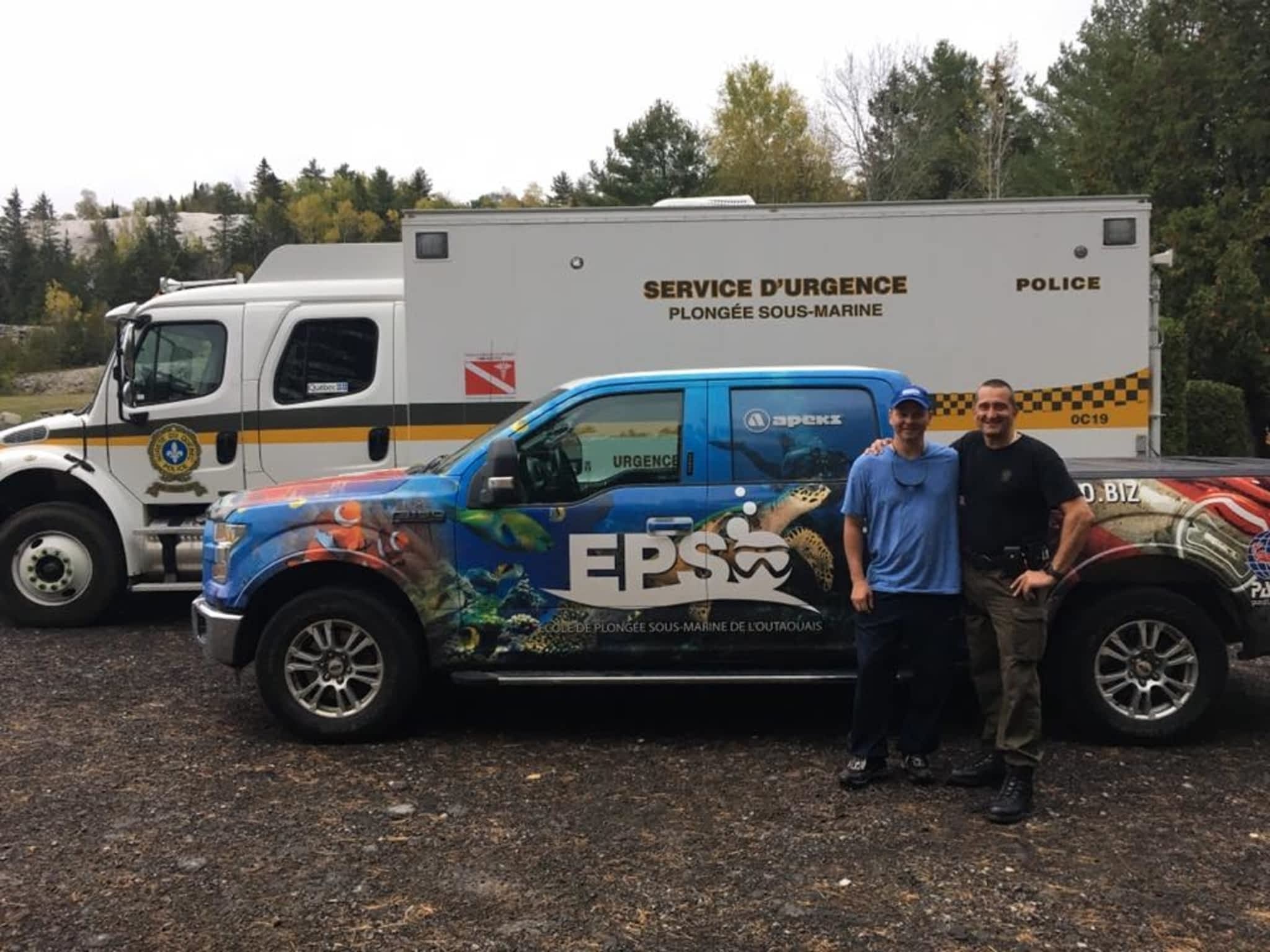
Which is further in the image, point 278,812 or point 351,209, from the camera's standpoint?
point 351,209

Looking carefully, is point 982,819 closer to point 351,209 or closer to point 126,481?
point 126,481

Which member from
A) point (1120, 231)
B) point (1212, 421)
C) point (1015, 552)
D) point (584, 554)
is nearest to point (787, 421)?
point (584, 554)

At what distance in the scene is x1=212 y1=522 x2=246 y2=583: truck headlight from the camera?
218 inches

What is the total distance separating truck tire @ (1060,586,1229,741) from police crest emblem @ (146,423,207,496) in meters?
6.24

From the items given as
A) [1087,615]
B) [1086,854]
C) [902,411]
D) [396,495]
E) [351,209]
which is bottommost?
[1086,854]

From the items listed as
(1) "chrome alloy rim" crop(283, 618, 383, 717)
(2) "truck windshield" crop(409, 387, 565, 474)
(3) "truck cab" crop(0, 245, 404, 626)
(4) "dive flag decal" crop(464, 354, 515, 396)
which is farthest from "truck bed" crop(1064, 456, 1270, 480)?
(3) "truck cab" crop(0, 245, 404, 626)

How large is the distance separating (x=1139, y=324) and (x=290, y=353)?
6.12 meters

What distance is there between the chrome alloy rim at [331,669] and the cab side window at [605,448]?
44.1 inches

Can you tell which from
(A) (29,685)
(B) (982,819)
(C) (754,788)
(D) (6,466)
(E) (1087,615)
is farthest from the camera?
(D) (6,466)

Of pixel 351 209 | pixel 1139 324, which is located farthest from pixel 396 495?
pixel 351 209

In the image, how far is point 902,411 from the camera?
477 cm

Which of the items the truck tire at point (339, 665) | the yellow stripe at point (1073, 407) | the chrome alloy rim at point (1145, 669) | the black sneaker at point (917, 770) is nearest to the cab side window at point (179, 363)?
the yellow stripe at point (1073, 407)

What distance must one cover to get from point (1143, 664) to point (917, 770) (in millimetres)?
1299

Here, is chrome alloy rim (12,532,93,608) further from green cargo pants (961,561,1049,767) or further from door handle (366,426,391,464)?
green cargo pants (961,561,1049,767)
